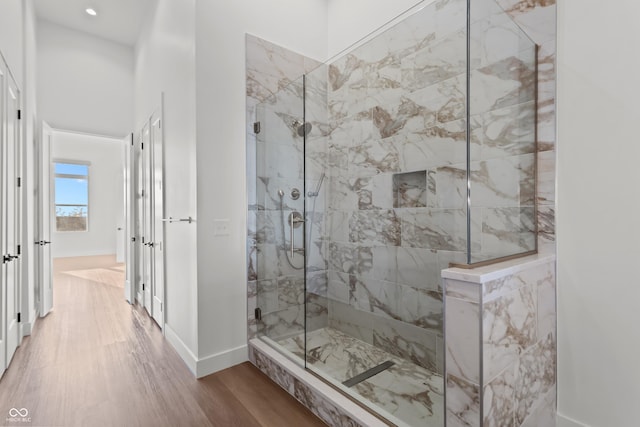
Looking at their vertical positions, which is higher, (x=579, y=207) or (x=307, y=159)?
(x=307, y=159)

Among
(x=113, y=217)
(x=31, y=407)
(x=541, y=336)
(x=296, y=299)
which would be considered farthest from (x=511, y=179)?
(x=113, y=217)

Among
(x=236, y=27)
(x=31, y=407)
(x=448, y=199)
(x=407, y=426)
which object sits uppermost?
(x=236, y=27)

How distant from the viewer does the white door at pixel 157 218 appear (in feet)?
10.2

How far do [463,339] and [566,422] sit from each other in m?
1.08

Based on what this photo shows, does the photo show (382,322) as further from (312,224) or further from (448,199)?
(448,199)

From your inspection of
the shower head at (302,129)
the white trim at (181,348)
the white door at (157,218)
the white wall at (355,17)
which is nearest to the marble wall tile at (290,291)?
the white trim at (181,348)

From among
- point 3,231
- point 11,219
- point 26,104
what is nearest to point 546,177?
point 3,231

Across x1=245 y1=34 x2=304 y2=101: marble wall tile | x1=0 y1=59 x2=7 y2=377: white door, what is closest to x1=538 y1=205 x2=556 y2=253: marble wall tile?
x1=245 y1=34 x2=304 y2=101: marble wall tile

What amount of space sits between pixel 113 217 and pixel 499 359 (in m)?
10.4

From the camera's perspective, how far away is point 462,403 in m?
1.18

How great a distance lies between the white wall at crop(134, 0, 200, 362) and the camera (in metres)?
2.38

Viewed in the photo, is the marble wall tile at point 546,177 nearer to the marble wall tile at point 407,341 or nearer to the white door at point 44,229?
the marble wall tile at point 407,341

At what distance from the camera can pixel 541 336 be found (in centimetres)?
155

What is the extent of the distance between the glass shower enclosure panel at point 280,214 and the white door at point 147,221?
178 centimetres
